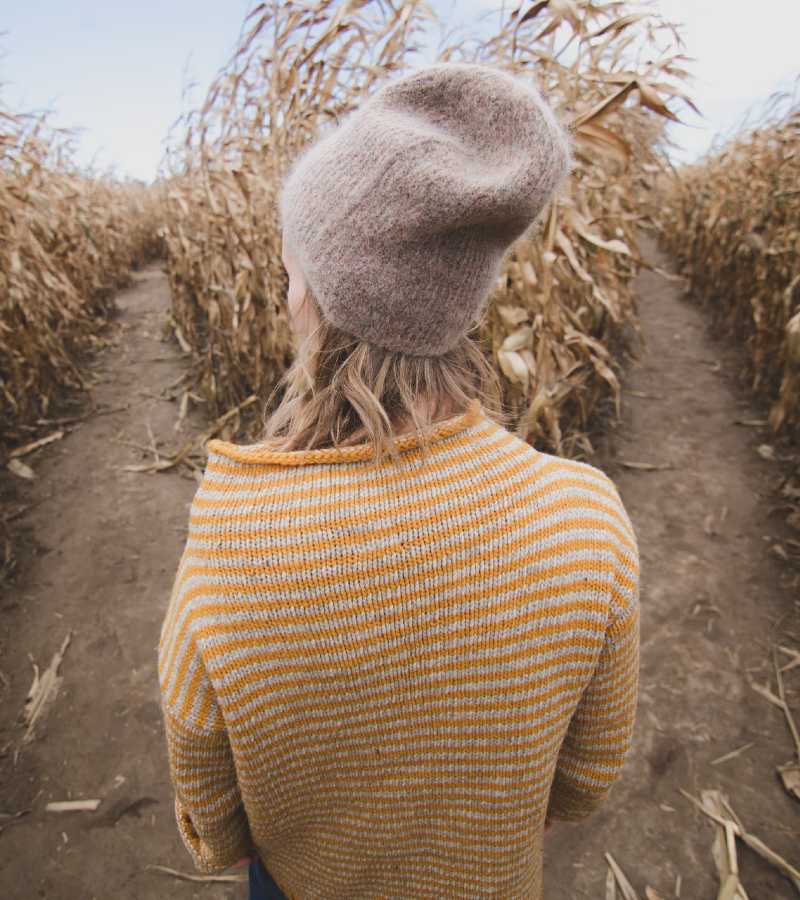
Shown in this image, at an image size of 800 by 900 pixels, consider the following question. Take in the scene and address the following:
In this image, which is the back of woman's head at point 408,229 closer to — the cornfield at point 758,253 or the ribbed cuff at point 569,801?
the ribbed cuff at point 569,801

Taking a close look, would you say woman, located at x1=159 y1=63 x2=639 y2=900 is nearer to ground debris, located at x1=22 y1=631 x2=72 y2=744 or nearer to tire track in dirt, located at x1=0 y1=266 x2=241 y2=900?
tire track in dirt, located at x1=0 y1=266 x2=241 y2=900

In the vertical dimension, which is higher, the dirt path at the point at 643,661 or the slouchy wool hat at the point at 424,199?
the slouchy wool hat at the point at 424,199

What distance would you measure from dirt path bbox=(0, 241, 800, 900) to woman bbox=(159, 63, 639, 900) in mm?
Result: 1380

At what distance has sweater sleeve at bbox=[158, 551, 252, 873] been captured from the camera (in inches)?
31.0

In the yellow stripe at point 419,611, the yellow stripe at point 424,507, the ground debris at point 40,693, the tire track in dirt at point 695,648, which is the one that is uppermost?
the yellow stripe at point 424,507

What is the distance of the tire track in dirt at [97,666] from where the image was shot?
188 centimetres

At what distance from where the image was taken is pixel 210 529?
0.72m

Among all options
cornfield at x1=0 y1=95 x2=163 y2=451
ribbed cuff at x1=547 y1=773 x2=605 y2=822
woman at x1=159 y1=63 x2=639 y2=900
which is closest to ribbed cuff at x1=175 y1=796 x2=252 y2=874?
woman at x1=159 y1=63 x2=639 y2=900

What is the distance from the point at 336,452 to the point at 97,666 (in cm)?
243

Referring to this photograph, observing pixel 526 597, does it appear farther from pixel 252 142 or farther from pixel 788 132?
pixel 788 132

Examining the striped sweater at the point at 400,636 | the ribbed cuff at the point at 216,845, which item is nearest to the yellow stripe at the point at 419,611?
the striped sweater at the point at 400,636

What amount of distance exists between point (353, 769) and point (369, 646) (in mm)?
301

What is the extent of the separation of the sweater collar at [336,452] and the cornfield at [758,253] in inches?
101

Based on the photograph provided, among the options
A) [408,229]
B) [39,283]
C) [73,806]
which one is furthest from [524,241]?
[39,283]
